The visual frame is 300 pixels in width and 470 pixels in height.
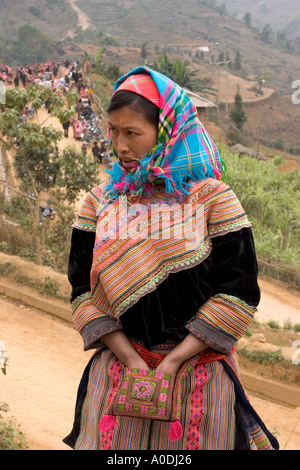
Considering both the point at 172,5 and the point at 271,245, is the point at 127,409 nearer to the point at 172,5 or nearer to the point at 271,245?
the point at 271,245

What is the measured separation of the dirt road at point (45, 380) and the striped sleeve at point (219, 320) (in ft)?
10.3

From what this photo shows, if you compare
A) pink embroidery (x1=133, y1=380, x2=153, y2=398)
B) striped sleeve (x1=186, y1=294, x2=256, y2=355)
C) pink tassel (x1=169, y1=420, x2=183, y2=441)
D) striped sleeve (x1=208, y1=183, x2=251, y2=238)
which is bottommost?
pink tassel (x1=169, y1=420, x2=183, y2=441)

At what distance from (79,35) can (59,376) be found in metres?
67.4

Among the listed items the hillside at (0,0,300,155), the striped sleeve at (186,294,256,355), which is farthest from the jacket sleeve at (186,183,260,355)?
the hillside at (0,0,300,155)

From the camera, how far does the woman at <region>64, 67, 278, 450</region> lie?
1684 mm

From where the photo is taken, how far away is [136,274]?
171 cm

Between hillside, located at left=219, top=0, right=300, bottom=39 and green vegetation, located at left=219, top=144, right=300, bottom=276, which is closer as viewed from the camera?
green vegetation, located at left=219, top=144, right=300, bottom=276

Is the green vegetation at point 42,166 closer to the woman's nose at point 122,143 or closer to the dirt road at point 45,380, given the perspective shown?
the dirt road at point 45,380

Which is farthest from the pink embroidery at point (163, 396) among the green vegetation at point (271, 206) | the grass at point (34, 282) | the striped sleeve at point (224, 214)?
the green vegetation at point (271, 206)

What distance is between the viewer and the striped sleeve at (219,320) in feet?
5.54

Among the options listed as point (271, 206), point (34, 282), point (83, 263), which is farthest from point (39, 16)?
point (83, 263)

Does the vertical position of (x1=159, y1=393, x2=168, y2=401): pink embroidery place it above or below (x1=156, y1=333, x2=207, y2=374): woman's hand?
below

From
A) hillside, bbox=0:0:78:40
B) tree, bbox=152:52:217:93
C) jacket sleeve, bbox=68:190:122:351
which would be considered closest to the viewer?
jacket sleeve, bbox=68:190:122:351

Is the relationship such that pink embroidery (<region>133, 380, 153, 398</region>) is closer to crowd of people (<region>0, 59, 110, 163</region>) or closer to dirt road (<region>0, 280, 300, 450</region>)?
dirt road (<region>0, 280, 300, 450</region>)
